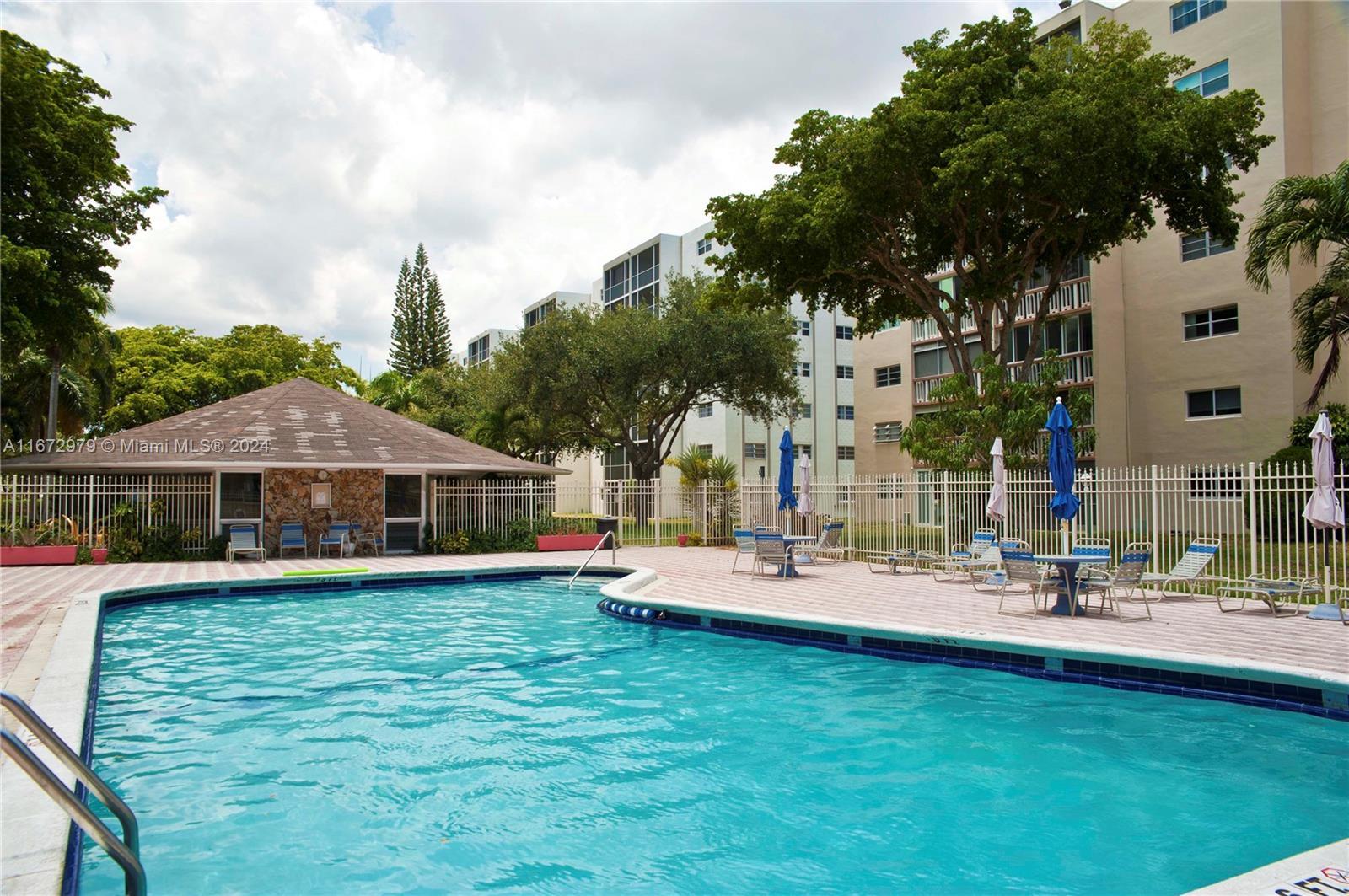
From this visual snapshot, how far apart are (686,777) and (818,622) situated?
4.38m

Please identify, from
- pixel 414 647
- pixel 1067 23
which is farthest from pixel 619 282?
pixel 414 647

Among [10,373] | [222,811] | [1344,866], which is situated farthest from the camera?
[10,373]

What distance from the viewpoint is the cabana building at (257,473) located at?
18656 mm

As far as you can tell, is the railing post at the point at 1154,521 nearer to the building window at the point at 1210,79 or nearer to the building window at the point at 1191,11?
the building window at the point at 1210,79

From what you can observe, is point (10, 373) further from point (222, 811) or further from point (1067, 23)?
point (1067, 23)

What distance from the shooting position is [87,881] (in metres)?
4.20

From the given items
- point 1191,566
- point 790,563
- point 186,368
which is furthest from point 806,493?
point 186,368

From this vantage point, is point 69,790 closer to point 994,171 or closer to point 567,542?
point 994,171

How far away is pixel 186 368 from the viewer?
4056 cm

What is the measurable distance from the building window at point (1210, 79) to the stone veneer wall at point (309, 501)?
25.0 m

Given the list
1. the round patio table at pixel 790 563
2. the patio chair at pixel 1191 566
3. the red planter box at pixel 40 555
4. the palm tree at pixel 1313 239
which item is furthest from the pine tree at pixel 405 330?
the patio chair at pixel 1191 566

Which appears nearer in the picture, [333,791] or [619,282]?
[333,791]

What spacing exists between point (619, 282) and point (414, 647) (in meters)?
39.6

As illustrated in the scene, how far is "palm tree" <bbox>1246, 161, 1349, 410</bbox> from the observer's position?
49.9ft
